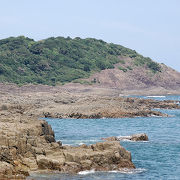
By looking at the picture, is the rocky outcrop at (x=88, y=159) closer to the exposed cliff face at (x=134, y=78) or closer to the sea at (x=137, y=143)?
the sea at (x=137, y=143)

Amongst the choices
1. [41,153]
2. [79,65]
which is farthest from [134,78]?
[41,153]

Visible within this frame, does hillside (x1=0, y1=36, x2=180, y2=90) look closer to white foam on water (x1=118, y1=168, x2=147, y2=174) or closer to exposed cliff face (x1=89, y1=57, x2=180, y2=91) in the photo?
exposed cliff face (x1=89, y1=57, x2=180, y2=91)

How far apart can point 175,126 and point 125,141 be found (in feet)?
64.1

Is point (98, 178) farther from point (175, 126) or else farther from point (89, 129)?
point (175, 126)

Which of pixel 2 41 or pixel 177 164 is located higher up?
pixel 2 41

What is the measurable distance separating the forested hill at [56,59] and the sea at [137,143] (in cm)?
5649

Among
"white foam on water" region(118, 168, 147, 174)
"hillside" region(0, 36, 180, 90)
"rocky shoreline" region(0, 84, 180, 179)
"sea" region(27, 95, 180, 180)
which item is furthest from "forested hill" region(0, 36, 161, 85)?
"white foam on water" region(118, 168, 147, 174)

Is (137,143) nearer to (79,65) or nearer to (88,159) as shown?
(88,159)

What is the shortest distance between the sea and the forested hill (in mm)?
56488

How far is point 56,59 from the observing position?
147 metres

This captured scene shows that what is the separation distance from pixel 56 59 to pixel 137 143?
102690 millimetres

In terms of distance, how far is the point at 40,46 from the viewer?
491ft

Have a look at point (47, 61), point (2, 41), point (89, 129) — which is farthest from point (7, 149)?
point (2, 41)

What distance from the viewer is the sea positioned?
104 feet
